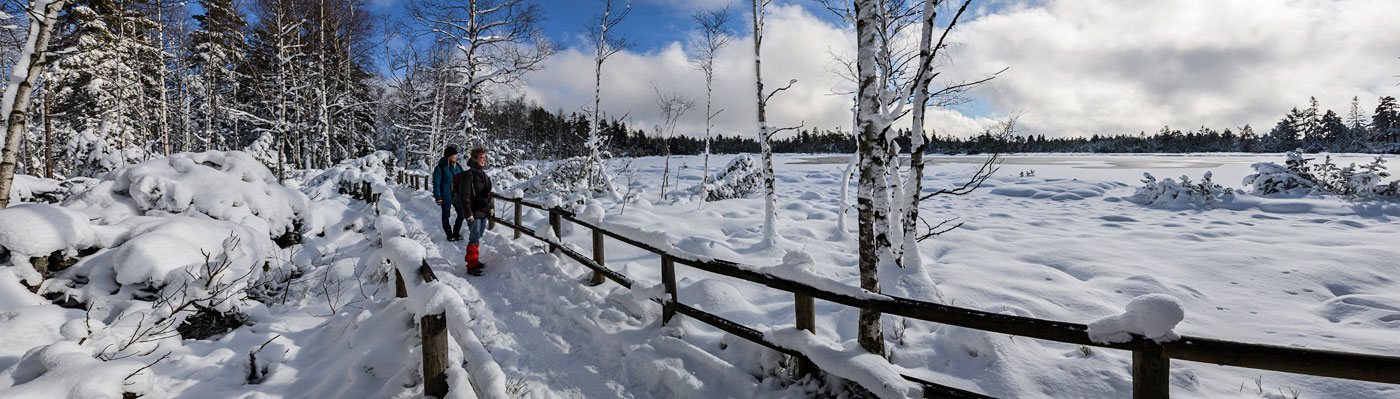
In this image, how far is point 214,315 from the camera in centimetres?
395

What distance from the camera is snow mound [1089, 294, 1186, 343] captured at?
6.52 ft

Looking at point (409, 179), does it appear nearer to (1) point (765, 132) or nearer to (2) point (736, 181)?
(2) point (736, 181)

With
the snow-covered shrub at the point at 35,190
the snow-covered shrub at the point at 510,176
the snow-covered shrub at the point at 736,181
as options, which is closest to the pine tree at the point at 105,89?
the snow-covered shrub at the point at 510,176

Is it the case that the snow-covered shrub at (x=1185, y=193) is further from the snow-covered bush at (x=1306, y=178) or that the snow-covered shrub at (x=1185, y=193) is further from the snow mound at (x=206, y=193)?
the snow mound at (x=206, y=193)

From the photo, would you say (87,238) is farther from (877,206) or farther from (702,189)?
(702,189)

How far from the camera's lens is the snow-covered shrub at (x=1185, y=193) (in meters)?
12.6

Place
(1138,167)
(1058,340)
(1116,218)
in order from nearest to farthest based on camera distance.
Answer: (1058,340) < (1116,218) < (1138,167)

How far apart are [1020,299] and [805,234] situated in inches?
190

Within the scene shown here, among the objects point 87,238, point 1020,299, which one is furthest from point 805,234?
point 87,238

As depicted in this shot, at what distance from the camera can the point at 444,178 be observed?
7699mm

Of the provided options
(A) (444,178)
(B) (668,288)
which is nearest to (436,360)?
(B) (668,288)

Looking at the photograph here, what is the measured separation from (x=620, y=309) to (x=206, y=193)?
5.55 metres

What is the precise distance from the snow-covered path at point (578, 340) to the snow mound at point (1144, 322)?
6.26 feet

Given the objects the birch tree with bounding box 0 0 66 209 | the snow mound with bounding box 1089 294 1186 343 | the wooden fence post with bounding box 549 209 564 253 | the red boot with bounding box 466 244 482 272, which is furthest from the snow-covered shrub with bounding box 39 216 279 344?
the snow mound with bounding box 1089 294 1186 343
